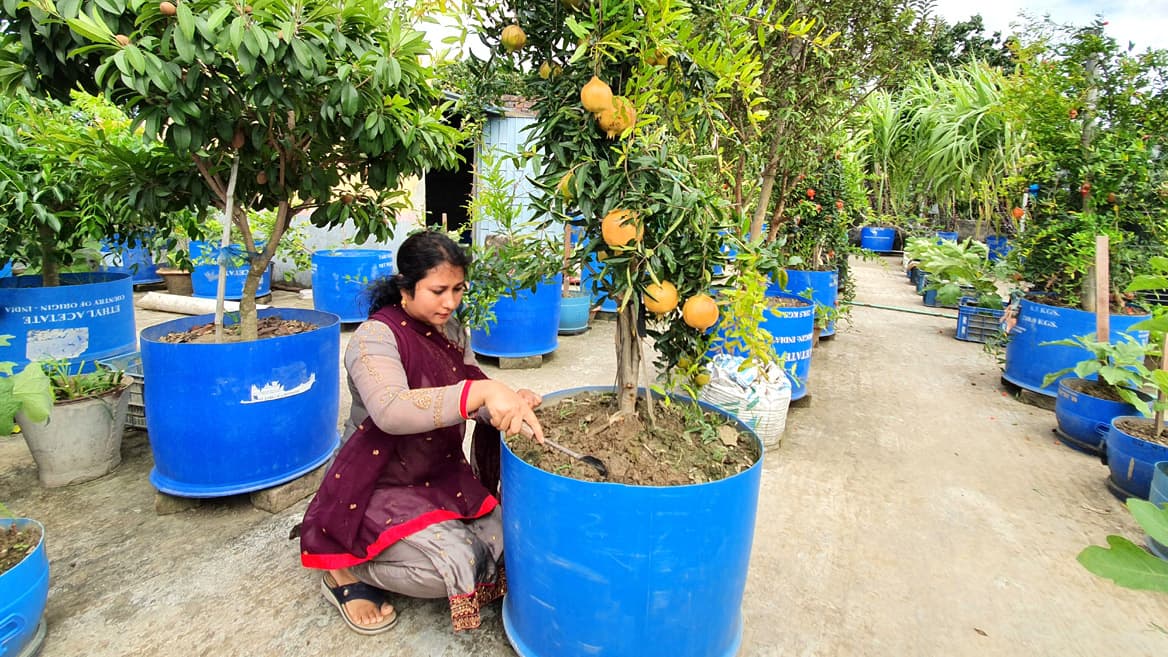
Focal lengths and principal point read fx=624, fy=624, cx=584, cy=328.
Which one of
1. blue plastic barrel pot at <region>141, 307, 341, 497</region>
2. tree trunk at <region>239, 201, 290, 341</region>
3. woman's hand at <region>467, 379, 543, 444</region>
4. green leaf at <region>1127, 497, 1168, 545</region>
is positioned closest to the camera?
green leaf at <region>1127, 497, 1168, 545</region>

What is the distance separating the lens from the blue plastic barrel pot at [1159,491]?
2.64 metres

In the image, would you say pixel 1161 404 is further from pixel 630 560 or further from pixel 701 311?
pixel 630 560

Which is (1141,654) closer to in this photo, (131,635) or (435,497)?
(435,497)

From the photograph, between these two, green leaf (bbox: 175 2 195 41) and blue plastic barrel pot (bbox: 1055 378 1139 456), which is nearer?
green leaf (bbox: 175 2 195 41)

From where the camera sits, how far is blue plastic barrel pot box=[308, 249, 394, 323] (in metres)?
5.77

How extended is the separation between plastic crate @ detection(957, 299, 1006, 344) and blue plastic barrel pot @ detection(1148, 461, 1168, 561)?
13.2 feet

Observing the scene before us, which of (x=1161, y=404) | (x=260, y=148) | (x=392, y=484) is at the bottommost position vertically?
(x=392, y=484)

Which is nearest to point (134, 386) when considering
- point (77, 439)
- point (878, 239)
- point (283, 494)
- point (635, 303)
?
point (77, 439)

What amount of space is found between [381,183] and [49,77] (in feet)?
3.66

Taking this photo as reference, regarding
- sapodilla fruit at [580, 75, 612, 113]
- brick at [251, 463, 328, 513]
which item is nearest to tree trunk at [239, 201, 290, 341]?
brick at [251, 463, 328, 513]

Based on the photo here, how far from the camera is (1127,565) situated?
3.39 feet

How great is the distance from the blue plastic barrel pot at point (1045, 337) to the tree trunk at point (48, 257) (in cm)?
616

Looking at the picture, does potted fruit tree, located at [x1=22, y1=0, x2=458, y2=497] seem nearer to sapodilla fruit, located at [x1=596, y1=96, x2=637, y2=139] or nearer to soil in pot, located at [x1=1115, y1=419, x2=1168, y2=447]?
sapodilla fruit, located at [x1=596, y1=96, x2=637, y2=139]

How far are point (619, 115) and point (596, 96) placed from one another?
8 cm
